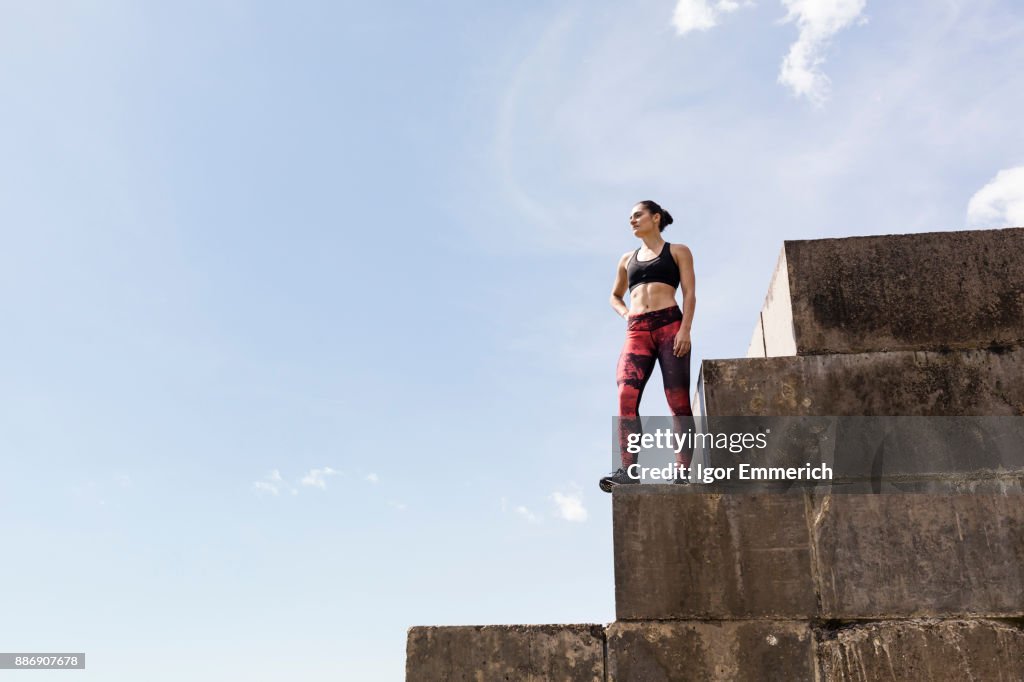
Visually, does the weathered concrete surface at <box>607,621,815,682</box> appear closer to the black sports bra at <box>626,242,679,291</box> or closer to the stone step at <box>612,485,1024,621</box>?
the stone step at <box>612,485,1024,621</box>

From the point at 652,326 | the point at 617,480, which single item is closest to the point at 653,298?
the point at 652,326

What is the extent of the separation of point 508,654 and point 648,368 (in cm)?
224

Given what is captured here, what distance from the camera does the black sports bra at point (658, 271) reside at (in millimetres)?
6383

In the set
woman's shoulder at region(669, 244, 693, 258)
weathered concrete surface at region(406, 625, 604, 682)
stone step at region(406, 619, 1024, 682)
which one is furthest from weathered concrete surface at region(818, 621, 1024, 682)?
woman's shoulder at region(669, 244, 693, 258)

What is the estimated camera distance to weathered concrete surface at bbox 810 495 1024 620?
5090mm

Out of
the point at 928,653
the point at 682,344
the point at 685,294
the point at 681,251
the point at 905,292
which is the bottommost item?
the point at 928,653

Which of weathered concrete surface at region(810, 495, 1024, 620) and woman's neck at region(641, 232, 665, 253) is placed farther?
woman's neck at region(641, 232, 665, 253)

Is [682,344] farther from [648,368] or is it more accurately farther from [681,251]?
[681,251]

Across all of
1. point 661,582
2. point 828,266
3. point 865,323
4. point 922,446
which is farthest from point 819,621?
point 828,266

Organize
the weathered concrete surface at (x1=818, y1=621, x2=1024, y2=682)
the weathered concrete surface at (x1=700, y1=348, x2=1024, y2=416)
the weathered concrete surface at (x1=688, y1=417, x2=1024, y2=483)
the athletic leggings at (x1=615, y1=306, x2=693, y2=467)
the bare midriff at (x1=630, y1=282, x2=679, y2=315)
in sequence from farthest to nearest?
the bare midriff at (x1=630, y1=282, x2=679, y2=315) < the athletic leggings at (x1=615, y1=306, x2=693, y2=467) < the weathered concrete surface at (x1=700, y1=348, x2=1024, y2=416) < the weathered concrete surface at (x1=688, y1=417, x2=1024, y2=483) < the weathered concrete surface at (x1=818, y1=621, x2=1024, y2=682)

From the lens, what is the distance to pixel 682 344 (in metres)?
6.06

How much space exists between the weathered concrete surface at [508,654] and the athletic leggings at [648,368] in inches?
49.1

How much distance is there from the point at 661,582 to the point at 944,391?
92.2 inches

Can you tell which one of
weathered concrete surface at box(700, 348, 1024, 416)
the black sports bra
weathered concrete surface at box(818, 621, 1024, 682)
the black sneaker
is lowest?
weathered concrete surface at box(818, 621, 1024, 682)
